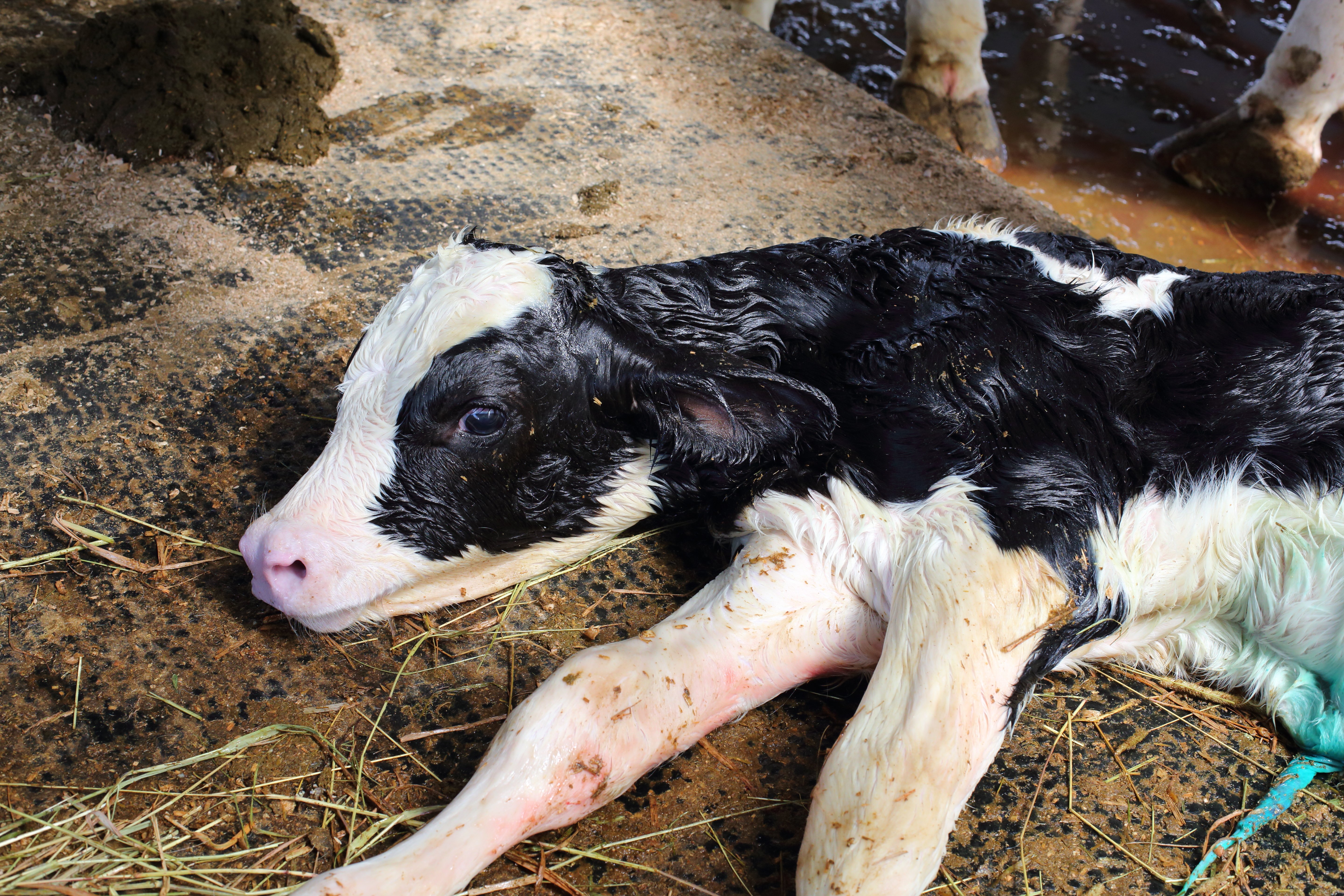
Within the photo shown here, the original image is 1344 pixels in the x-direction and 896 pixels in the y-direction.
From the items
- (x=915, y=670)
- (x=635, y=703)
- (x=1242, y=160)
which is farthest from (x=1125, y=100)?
(x=635, y=703)

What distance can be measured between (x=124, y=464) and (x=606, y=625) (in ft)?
5.57

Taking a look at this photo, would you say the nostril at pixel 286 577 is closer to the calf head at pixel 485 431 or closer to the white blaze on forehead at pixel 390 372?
the calf head at pixel 485 431

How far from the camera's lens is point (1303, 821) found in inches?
102

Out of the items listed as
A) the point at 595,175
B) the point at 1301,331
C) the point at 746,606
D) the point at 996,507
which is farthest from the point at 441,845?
the point at 595,175

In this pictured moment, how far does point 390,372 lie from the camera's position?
2734 mm

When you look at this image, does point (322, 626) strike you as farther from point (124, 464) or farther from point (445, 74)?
point (445, 74)

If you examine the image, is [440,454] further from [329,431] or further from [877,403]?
[877,403]

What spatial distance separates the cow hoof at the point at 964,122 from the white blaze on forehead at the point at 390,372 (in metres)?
5.28

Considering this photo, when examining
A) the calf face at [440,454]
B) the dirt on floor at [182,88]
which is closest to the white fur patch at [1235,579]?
the calf face at [440,454]

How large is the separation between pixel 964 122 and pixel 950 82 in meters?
0.30

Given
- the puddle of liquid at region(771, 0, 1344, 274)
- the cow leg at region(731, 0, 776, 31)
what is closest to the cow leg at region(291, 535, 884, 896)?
the puddle of liquid at region(771, 0, 1344, 274)

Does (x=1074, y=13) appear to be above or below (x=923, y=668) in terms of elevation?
above

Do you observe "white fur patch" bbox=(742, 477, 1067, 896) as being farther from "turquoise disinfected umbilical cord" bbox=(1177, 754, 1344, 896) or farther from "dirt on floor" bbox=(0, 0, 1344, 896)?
"turquoise disinfected umbilical cord" bbox=(1177, 754, 1344, 896)

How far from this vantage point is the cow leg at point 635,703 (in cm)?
222
